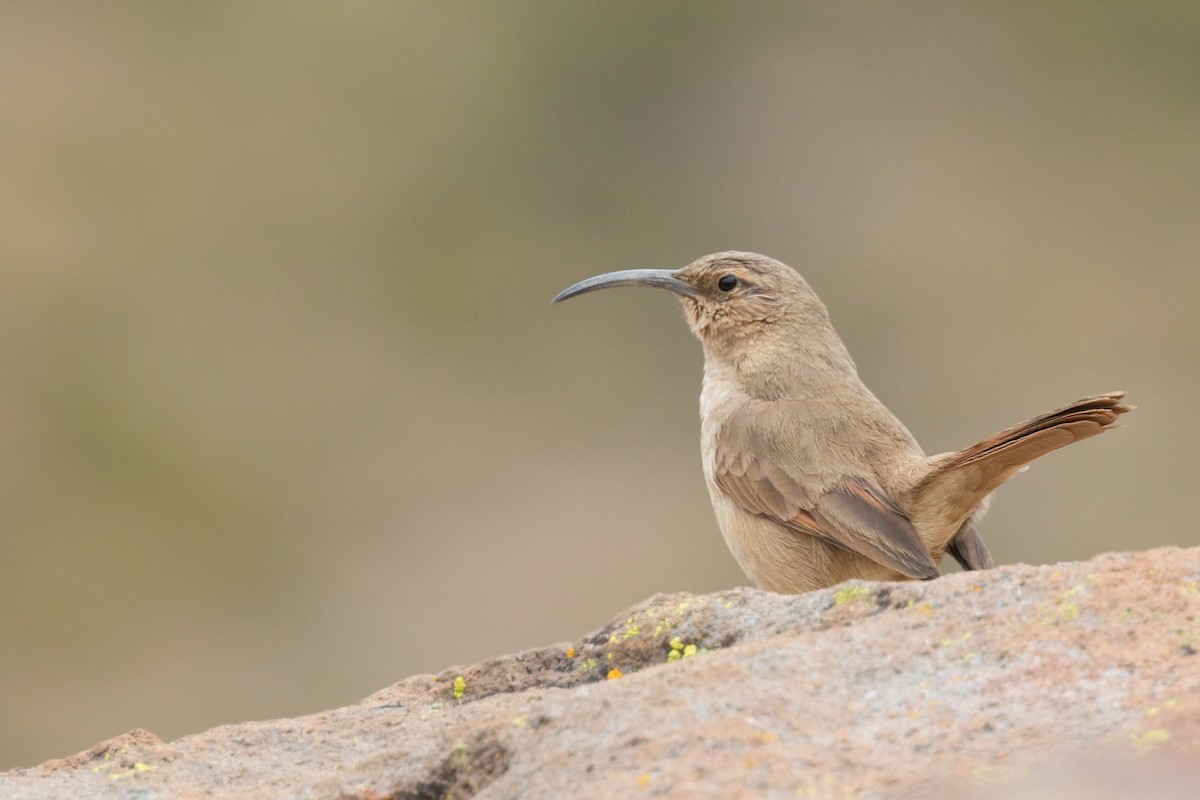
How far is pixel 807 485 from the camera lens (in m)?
4.93

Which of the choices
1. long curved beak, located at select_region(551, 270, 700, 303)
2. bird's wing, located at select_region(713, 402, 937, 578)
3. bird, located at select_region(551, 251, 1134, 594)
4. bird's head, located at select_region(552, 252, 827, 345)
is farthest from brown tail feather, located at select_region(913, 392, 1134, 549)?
long curved beak, located at select_region(551, 270, 700, 303)

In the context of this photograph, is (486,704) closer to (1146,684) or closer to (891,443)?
(1146,684)

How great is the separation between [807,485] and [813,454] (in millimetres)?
152

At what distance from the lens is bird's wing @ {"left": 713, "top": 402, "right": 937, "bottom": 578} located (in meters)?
4.62

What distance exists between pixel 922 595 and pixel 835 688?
0.54 metres

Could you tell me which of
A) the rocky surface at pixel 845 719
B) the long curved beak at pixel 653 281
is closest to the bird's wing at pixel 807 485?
the long curved beak at pixel 653 281

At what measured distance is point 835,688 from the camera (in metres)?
2.50

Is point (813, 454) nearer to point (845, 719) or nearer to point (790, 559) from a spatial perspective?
point (790, 559)

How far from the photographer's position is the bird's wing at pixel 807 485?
4621 millimetres

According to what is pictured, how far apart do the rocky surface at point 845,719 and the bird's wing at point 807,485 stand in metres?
1.31

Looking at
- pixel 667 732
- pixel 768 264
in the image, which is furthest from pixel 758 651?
pixel 768 264

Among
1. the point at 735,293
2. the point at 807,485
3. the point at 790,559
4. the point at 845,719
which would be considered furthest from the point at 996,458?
the point at 845,719

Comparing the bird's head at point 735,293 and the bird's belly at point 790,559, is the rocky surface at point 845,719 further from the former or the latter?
the bird's head at point 735,293

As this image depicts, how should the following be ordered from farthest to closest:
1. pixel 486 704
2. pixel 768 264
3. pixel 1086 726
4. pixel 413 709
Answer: pixel 768 264, pixel 413 709, pixel 486 704, pixel 1086 726
